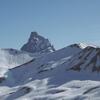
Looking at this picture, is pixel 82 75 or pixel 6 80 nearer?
pixel 82 75

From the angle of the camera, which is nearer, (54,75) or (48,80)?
(48,80)

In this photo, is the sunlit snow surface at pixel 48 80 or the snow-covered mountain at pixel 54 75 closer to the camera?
the sunlit snow surface at pixel 48 80

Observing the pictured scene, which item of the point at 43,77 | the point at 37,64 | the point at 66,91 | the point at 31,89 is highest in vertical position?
the point at 37,64

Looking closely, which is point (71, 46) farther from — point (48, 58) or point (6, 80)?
point (6, 80)

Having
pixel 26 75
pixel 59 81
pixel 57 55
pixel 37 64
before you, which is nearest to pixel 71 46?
pixel 57 55

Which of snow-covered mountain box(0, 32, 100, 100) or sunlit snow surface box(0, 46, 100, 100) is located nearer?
sunlit snow surface box(0, 46, 100, 100)

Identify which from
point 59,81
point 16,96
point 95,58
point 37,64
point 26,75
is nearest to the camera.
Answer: point 16,96

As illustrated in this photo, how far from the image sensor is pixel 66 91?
9112 centimetres

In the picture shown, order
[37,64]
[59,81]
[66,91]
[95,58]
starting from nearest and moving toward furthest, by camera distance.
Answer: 1. [66,91]
2. [59,81]
3. [95,58]
4. [37,64]

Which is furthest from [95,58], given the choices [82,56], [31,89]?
[31,89]

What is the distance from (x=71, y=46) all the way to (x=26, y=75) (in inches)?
1287

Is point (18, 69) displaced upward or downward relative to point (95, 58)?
upward

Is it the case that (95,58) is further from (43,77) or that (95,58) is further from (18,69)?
(18,69)

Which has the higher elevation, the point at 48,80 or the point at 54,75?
the point at 54,75
